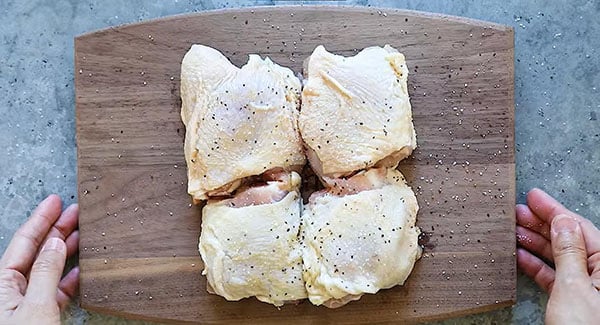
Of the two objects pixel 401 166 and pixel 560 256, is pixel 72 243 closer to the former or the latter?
pixel 401 166

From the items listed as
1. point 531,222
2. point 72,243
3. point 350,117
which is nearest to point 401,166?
point 350,117

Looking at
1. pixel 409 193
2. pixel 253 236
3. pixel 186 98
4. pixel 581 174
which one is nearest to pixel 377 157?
pixel 409 193

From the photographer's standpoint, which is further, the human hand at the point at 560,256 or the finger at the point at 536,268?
the finger at the point at 536,268

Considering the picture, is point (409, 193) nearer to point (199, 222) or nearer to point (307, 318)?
point (307, 318)

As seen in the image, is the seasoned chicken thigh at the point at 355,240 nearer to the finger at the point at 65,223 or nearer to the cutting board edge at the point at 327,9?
the cutting board edge at the point at 327,9

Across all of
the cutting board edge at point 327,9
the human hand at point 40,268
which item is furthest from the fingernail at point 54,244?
the cutting board edge at point 327,9

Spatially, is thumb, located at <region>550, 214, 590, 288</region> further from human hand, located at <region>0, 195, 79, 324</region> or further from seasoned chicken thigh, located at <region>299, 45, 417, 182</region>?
human hand, located at <region>0, 195, 79, 324</region>
